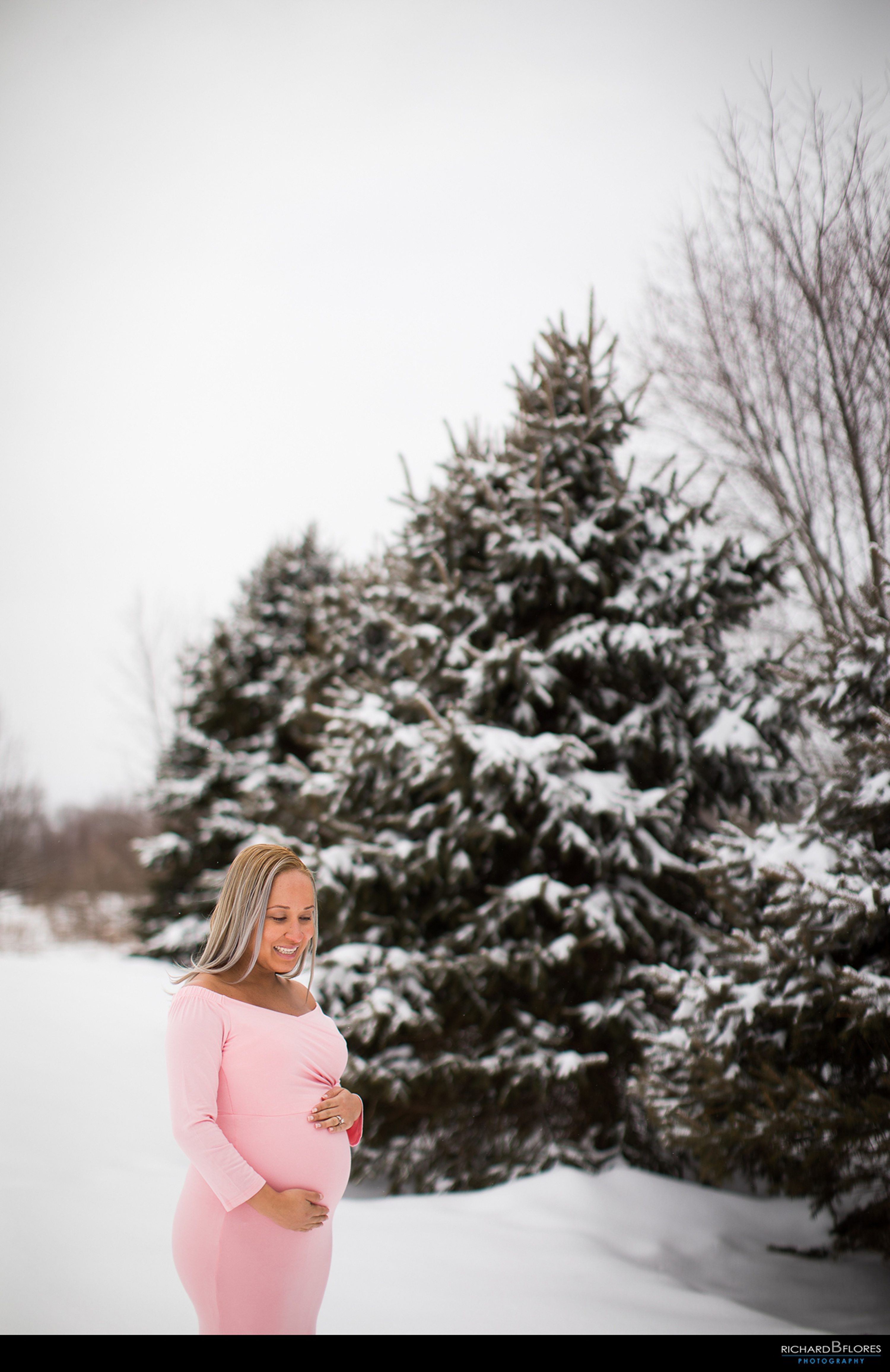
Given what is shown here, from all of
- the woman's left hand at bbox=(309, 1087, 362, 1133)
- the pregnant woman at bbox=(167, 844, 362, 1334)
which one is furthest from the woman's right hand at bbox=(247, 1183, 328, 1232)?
the woman's left hand at bbox=(309, 1087, 362, 1133)

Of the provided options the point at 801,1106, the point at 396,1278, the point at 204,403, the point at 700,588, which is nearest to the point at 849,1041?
the point at 801,1106

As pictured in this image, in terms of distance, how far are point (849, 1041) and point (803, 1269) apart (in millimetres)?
1403

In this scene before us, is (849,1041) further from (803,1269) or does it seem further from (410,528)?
(410,528)

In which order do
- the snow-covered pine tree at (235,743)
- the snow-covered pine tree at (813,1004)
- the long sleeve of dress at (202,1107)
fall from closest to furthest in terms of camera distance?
the long sleeve of dress at (202,1107) → the snow-covered pine tree at (813,1004) → the snow-covered pine tree at (235,743)

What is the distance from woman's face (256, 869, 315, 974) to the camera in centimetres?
166

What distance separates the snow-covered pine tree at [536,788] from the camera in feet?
15.3

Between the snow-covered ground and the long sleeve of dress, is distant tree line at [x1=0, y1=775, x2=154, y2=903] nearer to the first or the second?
the snow-covered ground

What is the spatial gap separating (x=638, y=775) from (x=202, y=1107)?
4.19 meters

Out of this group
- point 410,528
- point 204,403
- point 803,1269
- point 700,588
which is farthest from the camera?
point 204,403

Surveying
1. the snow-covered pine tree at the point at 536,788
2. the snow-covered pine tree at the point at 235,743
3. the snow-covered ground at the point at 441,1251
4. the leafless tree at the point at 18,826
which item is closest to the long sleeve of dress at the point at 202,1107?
the snow-covered ground at the point at 441,1251

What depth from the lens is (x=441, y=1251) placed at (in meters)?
3.37

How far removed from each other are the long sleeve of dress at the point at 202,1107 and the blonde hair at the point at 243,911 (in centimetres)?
12

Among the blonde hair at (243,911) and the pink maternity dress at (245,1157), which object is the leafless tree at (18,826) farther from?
the pink maternity dress at (245,1157)

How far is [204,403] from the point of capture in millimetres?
6996
